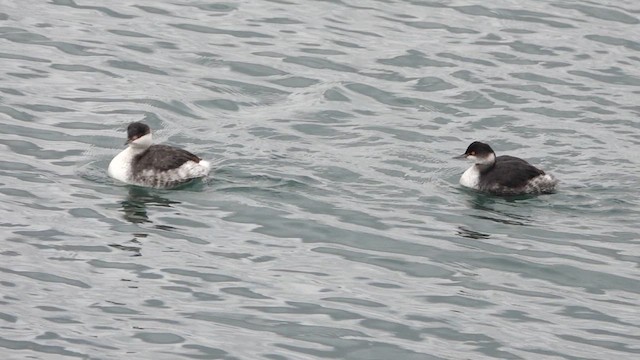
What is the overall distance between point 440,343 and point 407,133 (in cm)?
768

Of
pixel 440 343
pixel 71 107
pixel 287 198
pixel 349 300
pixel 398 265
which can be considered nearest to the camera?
pixel 440 343

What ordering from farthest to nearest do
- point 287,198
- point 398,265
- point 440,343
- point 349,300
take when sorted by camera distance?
point 287,198 → point 398,265 → point 349,300 → point 440,343

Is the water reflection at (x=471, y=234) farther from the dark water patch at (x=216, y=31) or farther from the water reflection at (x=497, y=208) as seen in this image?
the dark water patch at (x=216, y=31)

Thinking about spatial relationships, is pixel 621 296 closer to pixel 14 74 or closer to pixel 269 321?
pixel 269 321

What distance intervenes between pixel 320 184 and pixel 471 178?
2.21 metres

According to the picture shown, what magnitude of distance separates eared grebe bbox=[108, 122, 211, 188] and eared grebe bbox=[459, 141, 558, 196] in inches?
143

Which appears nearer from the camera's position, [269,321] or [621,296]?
[269,321]

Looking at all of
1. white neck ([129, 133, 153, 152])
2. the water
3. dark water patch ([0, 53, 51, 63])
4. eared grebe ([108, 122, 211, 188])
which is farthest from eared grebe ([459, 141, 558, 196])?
dark water patch ([0, 53, 51, 63])

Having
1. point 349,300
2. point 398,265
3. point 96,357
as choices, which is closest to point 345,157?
point 398,265

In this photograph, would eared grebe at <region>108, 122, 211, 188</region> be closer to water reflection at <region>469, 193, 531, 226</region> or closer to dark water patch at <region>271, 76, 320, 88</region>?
water reflection at <region>469, 193, 531, 226</region>

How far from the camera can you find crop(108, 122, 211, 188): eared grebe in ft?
62.7

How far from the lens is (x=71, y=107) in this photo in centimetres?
2200

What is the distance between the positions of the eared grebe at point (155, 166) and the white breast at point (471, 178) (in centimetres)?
355

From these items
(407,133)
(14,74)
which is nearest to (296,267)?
(407,133)
